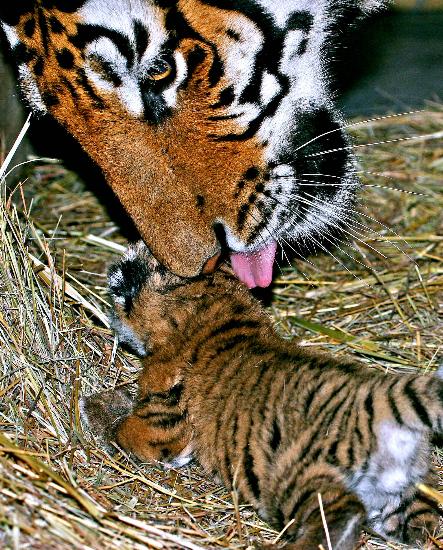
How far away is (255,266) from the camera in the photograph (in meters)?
2.59

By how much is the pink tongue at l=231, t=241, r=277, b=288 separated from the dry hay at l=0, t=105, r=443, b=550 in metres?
0.37

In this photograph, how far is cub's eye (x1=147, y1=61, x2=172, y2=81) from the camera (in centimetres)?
225

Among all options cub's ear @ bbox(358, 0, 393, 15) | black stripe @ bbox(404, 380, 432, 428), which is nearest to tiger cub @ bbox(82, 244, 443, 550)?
black stripe @ bbox(404, 380, 432, 428)

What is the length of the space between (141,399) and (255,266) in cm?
51

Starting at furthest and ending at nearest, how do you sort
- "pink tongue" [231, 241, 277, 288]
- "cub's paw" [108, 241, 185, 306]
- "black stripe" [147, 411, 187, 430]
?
"pink tongue" [231, 241, 277, 288] → "cub's paw" [108, 241, 185, 306] → "black stripe" [147, 411, 187, 430]

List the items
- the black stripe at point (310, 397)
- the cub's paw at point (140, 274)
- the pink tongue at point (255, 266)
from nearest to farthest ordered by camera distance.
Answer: the black stripe at point (310, 397), the cub's paw at point (140, 274), the pink tongue at point (255, 266)

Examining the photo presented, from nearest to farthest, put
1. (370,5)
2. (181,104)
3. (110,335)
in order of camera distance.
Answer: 1. (181,104)
2. (110,335)
3. (370,5)

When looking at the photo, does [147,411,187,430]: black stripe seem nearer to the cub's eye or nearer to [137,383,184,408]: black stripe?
[137,383,184,408]: black stripe

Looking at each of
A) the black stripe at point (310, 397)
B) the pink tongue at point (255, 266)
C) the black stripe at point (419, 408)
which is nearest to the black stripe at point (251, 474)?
the black stripe at point (310, 397)

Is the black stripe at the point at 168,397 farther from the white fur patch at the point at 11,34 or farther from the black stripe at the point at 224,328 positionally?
the white fur patch at the point at 11,34

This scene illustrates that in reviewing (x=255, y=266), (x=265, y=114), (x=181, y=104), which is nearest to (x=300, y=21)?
(x=265, y=114)

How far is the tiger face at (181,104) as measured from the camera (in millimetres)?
2232

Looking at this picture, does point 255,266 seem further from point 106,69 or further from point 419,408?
point 419,408

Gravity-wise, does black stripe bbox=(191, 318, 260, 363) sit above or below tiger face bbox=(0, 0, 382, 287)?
below
